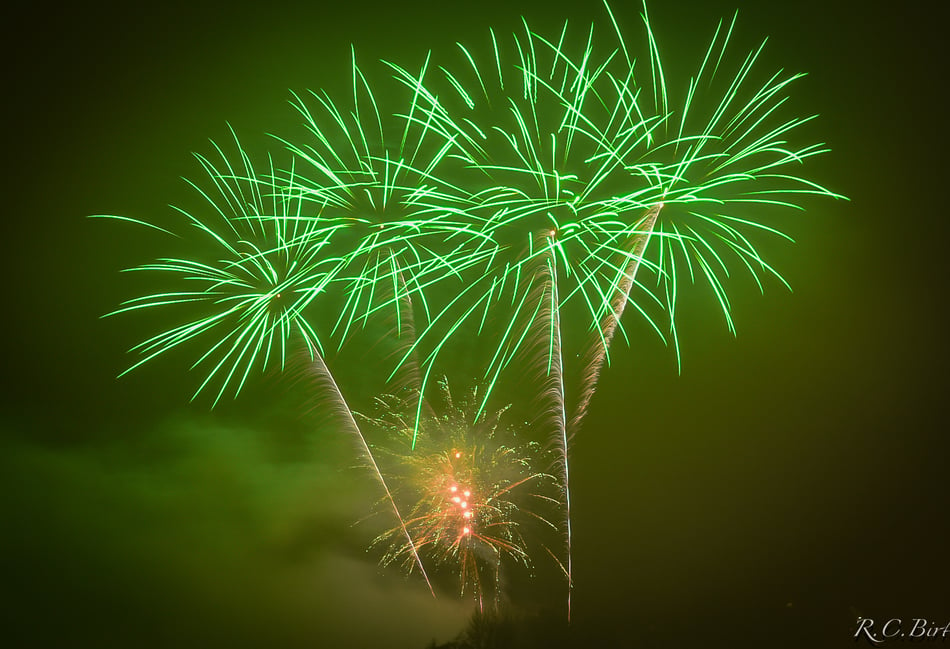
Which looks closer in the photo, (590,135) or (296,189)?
(590,135)

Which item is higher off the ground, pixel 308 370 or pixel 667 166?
pixel 667 166

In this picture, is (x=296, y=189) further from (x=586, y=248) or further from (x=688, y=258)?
(x=688, y=258)

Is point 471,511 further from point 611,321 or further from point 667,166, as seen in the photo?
point 667,166

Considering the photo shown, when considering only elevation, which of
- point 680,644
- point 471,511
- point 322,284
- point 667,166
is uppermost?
point 667,166

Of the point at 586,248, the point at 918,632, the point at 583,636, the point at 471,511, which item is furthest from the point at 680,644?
the point at 586,248

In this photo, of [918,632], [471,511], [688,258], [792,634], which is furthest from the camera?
[792,634]

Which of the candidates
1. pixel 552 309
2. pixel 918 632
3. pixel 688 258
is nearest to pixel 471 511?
pixel 552 309

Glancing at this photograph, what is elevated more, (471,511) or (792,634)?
(471,511)

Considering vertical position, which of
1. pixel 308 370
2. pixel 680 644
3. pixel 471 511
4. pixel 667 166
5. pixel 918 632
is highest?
pixel 667 166

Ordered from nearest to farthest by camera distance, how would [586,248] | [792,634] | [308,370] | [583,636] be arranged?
[586,248], [308,370], [792,634], [583,636]
